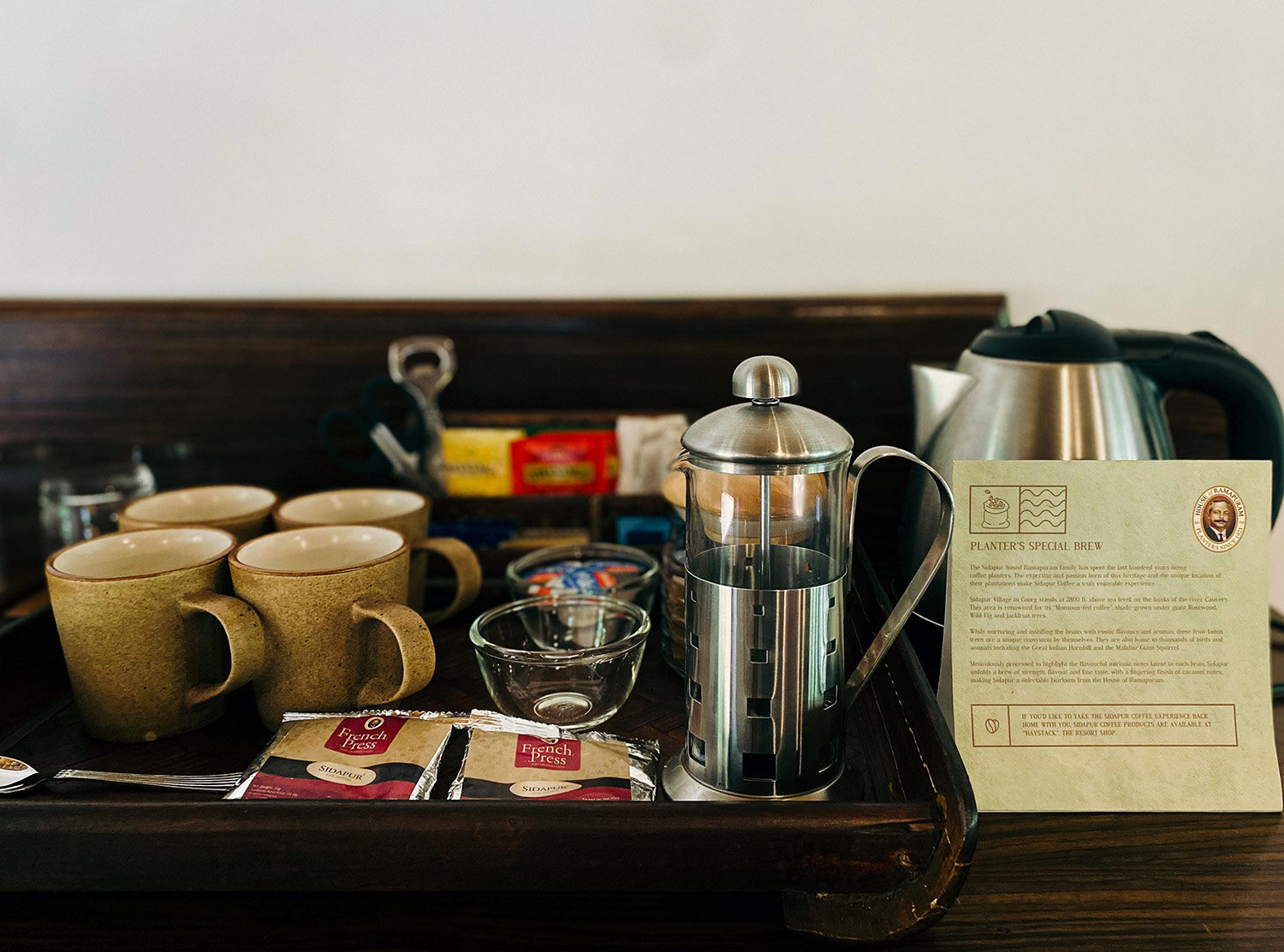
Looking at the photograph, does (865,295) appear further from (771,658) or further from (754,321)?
(771,658)

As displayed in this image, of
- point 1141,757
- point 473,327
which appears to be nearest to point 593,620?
point 1141,757

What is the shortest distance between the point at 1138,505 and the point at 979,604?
0.11 m

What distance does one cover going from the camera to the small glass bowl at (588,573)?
2.24ft

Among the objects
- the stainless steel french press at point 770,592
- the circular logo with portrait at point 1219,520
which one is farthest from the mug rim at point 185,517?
the circular logo with portrait at point 1219,520

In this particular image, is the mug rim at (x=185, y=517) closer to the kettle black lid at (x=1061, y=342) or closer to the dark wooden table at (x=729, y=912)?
the dark wooden table at (x=729, y=912)

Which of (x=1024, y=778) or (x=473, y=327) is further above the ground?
(x=473, y=327)

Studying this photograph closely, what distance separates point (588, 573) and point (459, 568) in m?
0.11

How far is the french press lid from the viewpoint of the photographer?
0.43 m

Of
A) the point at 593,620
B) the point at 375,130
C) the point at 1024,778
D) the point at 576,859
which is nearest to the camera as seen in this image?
the point at 576,859

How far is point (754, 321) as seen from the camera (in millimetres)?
1031

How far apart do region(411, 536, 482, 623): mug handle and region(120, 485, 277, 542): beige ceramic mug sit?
0.13m

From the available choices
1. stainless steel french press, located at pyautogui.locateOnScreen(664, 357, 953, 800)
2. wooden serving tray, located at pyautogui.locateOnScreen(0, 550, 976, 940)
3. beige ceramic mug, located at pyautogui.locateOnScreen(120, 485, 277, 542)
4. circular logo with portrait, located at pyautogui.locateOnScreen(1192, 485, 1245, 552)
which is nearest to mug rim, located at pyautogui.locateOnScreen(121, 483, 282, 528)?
beige ceramic mug, located at pyautogui.locateOnScreen(120, 485, 277, 542)

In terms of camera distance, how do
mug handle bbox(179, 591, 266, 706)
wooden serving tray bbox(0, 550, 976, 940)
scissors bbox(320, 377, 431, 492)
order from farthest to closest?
scissors bbox(320, 377, 431, 492) < mug handle bbox(179, 591, 266, 706) < wooden serving tray bbox(0, 550, 976, 940)

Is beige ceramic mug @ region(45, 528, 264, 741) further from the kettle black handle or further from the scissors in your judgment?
the kettle black handle
